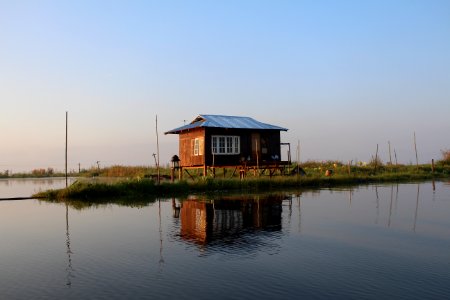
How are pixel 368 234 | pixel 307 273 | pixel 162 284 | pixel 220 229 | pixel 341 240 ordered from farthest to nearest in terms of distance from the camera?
pixel 220 229, pixel 368 234, pixel 341 240, pixel 307 273, pixel 162 284

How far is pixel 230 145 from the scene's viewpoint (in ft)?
111

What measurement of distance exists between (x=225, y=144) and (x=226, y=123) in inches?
66.4

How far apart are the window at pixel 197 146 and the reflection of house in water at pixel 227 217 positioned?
38.0 feet

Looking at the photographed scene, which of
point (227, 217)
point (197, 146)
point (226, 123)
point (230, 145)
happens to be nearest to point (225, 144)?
point (230, 145)

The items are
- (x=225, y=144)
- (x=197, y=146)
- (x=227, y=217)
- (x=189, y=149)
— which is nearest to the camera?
(x=227, y=217)

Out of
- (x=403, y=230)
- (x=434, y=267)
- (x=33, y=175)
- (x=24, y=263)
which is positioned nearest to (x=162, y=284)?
(x=24, y=263)

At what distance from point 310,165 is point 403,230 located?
116 feet

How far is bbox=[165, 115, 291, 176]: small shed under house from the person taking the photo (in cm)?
3259

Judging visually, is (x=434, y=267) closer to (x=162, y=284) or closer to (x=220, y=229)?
(x=162, y=284)

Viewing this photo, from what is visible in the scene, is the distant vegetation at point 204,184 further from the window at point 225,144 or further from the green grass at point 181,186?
the window at point 225,144

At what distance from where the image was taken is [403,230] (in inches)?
501

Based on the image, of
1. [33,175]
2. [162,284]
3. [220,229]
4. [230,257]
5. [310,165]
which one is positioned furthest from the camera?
[33,175]

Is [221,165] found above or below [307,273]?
above

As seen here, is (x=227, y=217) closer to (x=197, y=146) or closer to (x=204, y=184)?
(x=204, y=184)
